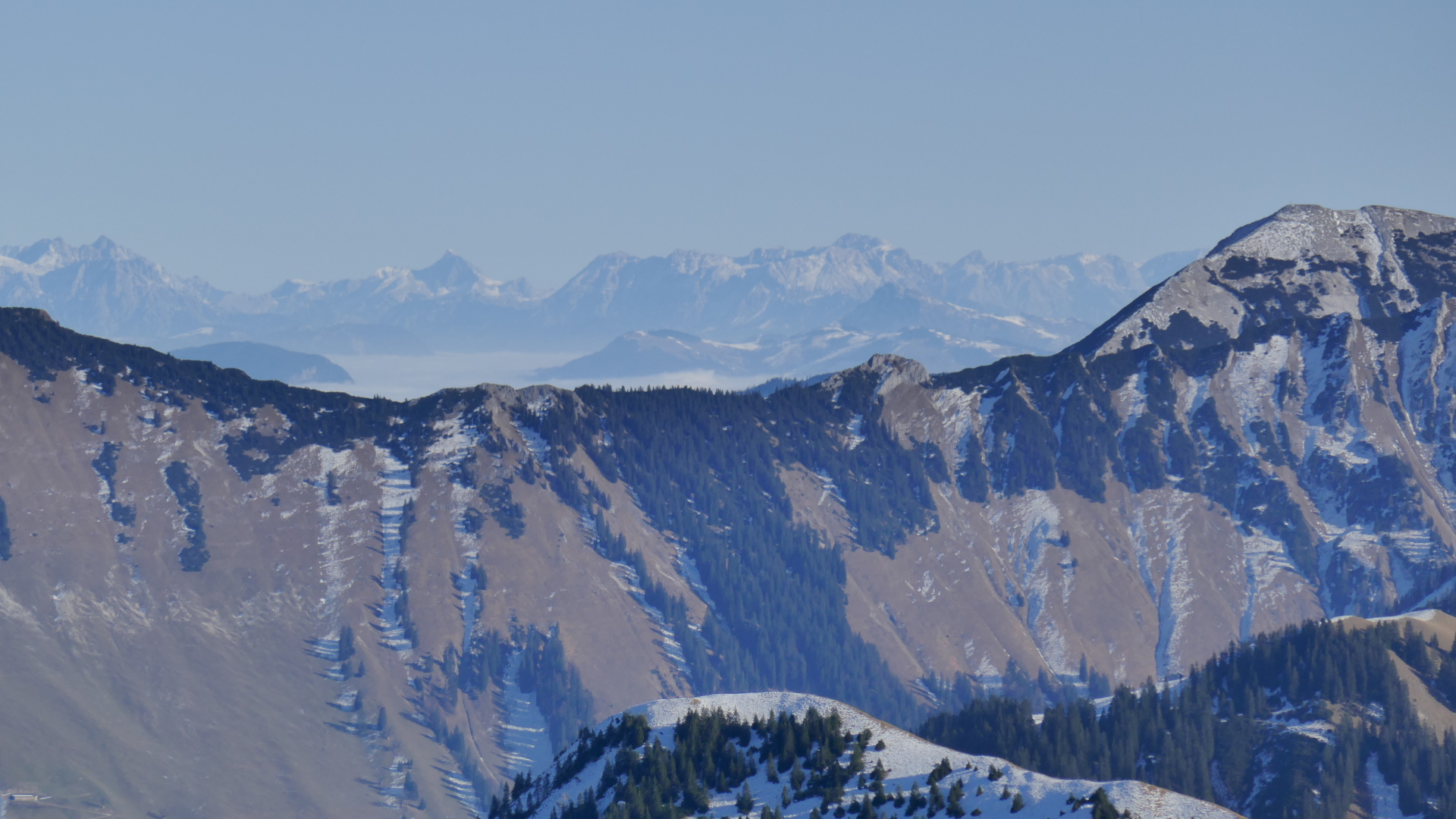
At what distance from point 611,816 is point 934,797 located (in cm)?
3633

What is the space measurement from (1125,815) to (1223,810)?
44.8 ft

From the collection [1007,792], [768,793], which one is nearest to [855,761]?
[768,793]

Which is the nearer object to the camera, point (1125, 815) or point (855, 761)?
point (1125, 815)

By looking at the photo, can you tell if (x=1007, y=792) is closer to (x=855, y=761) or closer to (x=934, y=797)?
(x=934, y=797)

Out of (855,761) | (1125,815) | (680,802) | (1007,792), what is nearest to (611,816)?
(680,802)

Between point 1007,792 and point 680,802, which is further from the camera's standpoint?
point 680,802

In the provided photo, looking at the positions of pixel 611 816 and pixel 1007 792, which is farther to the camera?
pixel 611 816

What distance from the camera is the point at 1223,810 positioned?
579ft

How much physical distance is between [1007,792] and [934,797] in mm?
7122

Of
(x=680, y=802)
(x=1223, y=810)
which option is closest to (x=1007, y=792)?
(x=1223, y=810)

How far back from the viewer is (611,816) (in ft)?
636

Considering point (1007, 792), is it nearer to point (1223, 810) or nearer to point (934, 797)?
point (934, 797)

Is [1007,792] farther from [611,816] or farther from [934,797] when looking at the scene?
[611,816]

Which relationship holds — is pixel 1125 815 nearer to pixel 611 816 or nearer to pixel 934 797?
pixel 934 797
